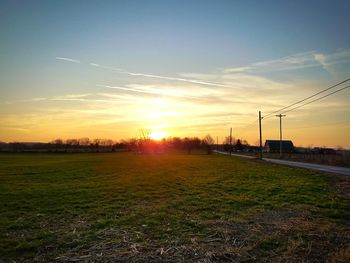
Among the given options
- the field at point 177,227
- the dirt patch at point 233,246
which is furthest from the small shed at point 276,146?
the dirt patch at point 233,246

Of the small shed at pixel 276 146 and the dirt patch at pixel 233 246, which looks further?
the small shed at pixel 276 146

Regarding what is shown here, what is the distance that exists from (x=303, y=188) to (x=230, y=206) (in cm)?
621

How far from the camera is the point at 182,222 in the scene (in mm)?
8133

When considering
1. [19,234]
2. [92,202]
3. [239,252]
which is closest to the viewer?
[239,252]

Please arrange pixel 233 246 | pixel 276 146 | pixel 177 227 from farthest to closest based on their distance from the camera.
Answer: pixel 276 146 → pixel 177 227 → pixel 233 246

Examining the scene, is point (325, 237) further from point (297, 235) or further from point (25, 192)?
point (25, 192)

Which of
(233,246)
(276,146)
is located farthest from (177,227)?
(276,146)

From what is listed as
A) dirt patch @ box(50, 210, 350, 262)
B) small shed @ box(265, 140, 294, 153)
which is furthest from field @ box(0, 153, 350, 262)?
small shed @ box(265, 140, 294, 153)

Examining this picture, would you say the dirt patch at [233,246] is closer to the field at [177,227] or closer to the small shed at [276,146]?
the field at [177,227]

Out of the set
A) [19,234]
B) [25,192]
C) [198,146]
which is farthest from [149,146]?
[19,234]

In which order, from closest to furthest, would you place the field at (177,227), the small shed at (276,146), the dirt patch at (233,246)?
the dirt patch at (233,246) < the field at (177,227) < the small shed at (276,146)

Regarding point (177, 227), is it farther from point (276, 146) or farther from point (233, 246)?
point (276, 146)

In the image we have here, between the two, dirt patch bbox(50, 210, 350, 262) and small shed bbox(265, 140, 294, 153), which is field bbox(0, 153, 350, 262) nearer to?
dirt patch bbox(50, 210, 350, 262)

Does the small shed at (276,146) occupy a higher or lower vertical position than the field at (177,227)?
higher
